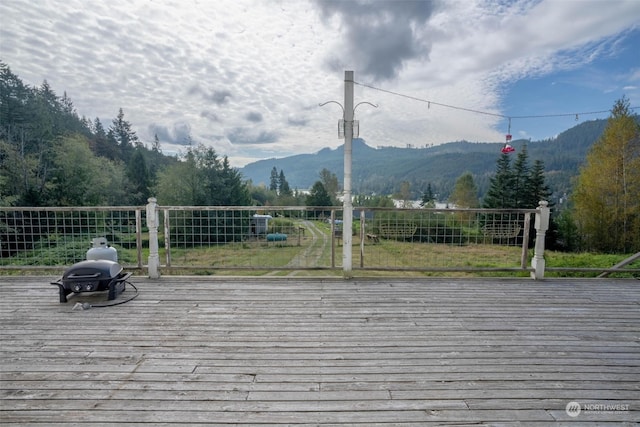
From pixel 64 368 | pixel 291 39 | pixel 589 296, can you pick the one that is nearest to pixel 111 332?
pixel 64 368

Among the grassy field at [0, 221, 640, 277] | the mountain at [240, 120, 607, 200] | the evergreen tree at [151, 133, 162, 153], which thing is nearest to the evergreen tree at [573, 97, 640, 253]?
the grassy field at [0, 221, 640, 277]

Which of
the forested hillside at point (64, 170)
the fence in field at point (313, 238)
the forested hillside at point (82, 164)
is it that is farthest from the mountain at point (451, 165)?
the fence in field at point (313, 238)

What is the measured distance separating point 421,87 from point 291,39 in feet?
10.3

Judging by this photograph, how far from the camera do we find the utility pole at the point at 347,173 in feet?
13.5

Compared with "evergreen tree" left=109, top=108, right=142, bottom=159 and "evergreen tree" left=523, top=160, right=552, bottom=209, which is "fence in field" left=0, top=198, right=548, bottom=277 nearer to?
"evergreen tree" left=523, top=160, right=552, bottom=209

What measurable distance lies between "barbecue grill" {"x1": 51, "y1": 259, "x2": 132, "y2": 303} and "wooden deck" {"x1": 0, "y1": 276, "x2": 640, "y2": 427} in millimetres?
208

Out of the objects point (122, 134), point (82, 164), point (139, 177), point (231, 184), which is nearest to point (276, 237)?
point (82, 164)

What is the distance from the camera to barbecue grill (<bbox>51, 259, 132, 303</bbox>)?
10.9ft

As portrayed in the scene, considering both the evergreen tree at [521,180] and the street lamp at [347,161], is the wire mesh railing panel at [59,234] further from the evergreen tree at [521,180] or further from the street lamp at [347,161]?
the evergreen tree at [521,180]

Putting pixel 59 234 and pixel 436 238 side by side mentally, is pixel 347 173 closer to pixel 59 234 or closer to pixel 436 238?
pixel 436 238

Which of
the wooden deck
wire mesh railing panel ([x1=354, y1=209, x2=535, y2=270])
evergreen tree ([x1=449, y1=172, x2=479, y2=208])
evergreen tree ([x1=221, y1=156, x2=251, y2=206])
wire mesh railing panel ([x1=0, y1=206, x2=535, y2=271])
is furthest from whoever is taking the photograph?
evergreen tree ([x1=449, y1=172, x2=479, y2=208])

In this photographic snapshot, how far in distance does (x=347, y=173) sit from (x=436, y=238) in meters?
1.63

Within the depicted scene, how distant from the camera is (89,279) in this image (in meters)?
3.33

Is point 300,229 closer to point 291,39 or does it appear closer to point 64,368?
point 64,368
